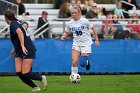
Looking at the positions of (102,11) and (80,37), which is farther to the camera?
(102,11)

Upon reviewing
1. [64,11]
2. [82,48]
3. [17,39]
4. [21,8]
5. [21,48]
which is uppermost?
[17,39]

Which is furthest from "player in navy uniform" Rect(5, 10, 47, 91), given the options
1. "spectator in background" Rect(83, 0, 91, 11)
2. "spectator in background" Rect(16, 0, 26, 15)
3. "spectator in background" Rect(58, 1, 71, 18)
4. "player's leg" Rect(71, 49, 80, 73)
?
"spectator in background" Rect(83, 0, 91, 11)

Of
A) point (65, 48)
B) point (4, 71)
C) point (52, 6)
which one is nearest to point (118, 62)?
point (65, 48)

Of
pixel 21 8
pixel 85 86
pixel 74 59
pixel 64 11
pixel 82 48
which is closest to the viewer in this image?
pixel 85 86

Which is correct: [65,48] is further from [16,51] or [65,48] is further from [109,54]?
[16,51]

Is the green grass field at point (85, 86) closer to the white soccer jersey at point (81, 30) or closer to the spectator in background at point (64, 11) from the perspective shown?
the white soccer jersey at point (81, 30)

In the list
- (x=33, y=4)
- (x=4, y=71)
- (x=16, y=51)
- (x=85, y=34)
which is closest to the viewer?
(x=16, y=51)

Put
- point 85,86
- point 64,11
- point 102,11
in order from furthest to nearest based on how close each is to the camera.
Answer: point 102,11 → point 64,11 → point 85,86

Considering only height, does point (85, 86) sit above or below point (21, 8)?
below

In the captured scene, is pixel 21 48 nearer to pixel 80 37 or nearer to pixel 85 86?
pixel 85 86

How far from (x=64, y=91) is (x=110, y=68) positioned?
23.8 ft

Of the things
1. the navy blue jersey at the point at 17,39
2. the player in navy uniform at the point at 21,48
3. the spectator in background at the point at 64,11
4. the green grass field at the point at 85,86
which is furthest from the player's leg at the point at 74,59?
the spectator in background at the point at 64,11

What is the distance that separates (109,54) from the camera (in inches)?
856

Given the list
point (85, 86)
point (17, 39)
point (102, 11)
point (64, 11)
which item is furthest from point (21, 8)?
point (17, 39)
